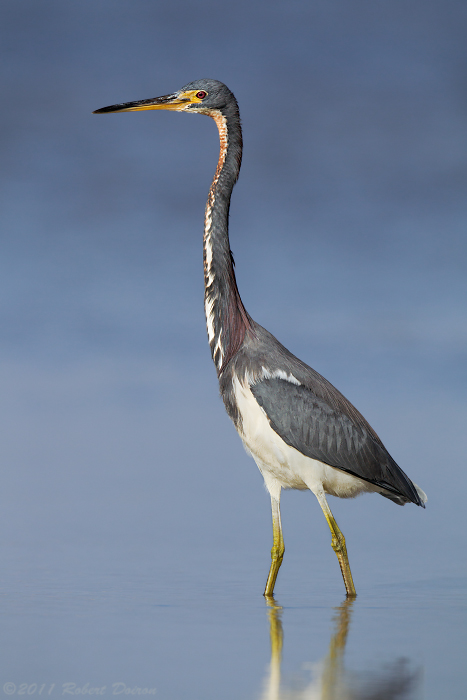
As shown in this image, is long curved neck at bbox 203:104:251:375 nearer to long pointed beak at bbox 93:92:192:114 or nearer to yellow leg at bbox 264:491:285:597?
long pointed beak at bbox 93:92:192:114

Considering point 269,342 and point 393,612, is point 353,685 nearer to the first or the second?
point 393,612

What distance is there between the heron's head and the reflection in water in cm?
605

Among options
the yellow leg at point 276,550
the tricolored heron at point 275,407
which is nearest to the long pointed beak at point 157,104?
the tricolored heron at point 275,407

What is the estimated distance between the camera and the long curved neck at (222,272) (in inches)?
311

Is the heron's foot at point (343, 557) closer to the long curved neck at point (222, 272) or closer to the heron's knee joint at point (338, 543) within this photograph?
the heron's knee joint at point (338, 543)

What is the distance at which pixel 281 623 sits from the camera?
605 cm

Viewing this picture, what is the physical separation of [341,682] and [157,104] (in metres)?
6.96

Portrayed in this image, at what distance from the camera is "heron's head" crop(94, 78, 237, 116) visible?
853 cm

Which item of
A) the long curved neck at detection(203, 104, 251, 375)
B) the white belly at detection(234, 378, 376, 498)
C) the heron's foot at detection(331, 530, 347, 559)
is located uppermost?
the long curved neck at detection(203, 104, 251, 375)

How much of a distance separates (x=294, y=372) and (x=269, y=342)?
48cm

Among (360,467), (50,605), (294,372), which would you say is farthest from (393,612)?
(50,605)

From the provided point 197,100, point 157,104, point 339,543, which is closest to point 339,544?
point 339,543

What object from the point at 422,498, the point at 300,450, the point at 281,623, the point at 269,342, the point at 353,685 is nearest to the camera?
the point at 353,685

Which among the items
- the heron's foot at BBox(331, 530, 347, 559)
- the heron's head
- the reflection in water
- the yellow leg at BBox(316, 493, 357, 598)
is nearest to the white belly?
the yellow leg at BBox(316, 493, 357, 598)
